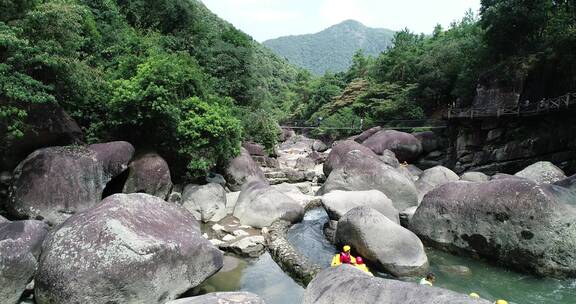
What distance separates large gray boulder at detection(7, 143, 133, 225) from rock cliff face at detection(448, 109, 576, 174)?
22663 millimetres

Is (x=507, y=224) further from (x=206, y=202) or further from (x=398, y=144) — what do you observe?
(x=398, y=144)

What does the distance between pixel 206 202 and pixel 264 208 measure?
267cm

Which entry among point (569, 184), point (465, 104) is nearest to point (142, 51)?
point (569, 184)

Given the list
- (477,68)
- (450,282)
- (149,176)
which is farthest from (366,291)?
(477,68)

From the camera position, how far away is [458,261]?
40.9ft

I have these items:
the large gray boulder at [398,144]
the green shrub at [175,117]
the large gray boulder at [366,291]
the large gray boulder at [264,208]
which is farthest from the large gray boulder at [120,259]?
the large gray boulder at [398,144]

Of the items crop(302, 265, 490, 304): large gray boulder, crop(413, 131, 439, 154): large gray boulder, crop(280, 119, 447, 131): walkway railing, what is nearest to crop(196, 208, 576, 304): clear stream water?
crop(302, 265, 490, 304): large gray boulder

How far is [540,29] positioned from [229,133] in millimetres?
23382

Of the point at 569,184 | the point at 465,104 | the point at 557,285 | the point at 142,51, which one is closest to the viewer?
the point at 557,285

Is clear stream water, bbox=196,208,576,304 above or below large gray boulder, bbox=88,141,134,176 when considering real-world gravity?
below

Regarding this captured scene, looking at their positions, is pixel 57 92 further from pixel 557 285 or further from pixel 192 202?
pixel 557 285

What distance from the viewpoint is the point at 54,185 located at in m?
12.5

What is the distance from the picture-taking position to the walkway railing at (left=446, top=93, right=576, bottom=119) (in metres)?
21.2

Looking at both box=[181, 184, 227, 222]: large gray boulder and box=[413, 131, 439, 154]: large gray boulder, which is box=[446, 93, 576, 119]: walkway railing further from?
box=[181, 184, 227, 222]: large gray boulder
